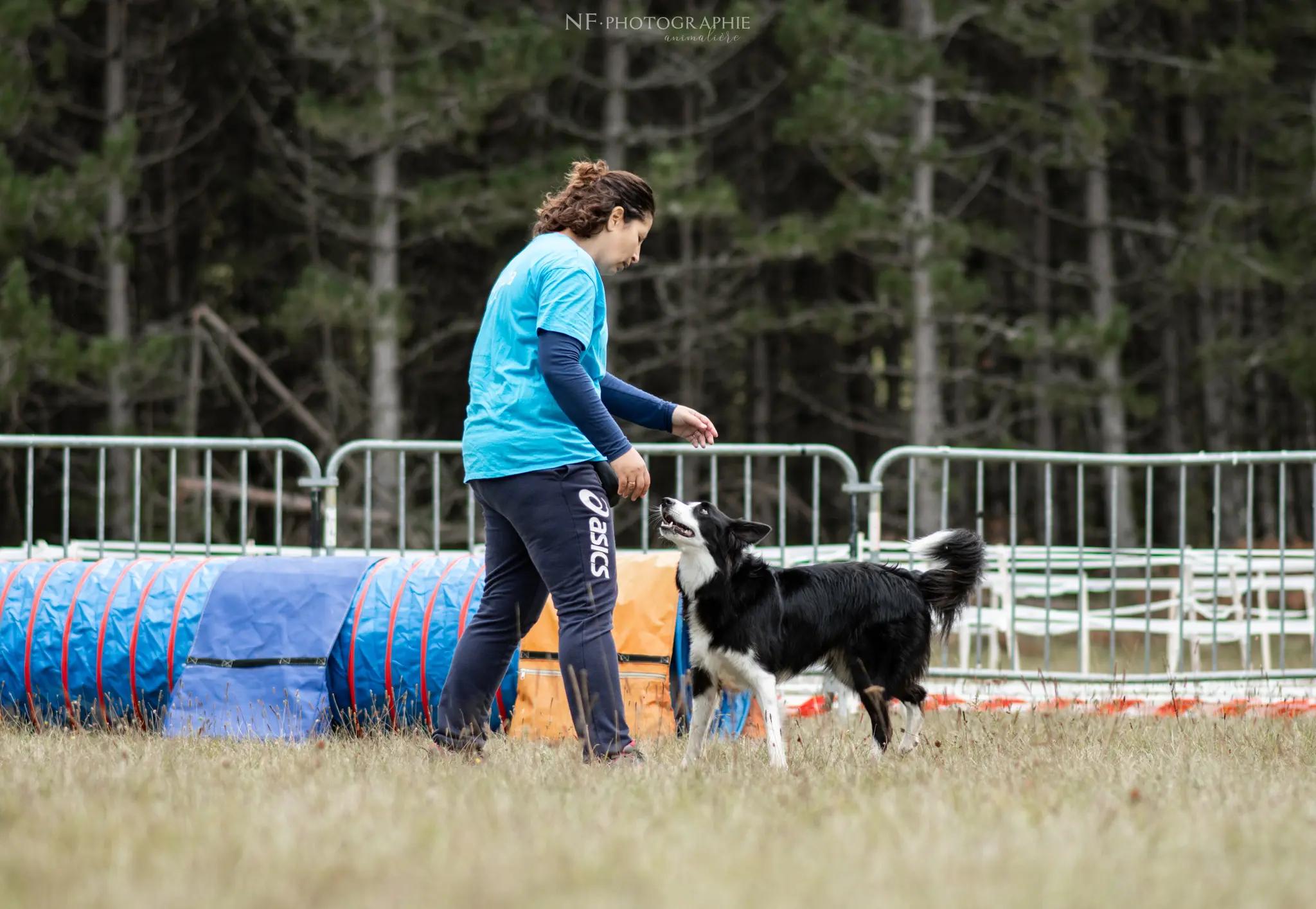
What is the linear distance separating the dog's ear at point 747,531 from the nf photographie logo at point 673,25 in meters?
10.7

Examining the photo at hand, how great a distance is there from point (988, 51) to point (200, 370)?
1128 cm

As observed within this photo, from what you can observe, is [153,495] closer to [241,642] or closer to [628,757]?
[241,642]

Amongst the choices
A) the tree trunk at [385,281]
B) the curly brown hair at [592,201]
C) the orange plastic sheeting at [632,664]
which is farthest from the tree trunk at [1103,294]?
the curly brown hair at [592,201]

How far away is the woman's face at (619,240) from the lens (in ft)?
14.3

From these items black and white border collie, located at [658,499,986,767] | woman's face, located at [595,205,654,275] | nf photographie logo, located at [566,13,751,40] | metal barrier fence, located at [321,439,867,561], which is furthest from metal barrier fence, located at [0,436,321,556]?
woman's face, located at [595,205,654,275]

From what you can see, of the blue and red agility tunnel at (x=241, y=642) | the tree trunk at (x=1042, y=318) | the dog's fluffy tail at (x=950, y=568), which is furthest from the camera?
the tree trunk at (x=1042, y=318)

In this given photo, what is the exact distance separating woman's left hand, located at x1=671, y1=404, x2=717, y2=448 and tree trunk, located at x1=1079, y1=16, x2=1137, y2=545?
11251 millimetres

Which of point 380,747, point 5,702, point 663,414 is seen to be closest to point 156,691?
point 5,702

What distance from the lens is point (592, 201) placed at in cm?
432

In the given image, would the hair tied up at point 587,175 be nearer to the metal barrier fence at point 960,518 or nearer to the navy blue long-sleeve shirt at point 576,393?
the navy blue long-sleeve shirt at point 576,393

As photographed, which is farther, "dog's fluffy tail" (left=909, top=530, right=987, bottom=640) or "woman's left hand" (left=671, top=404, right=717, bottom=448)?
"dog's fluffy tail" (left=909, top=530, right=987, bottom=640)

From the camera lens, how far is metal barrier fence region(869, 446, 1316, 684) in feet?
23.7

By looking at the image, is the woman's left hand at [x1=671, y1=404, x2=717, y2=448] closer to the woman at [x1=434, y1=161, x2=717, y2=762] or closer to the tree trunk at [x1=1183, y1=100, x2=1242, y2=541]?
the woman at [x1=434, y1=161, x2=717, y2=762]

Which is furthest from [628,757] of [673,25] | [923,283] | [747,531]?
[673,25]
